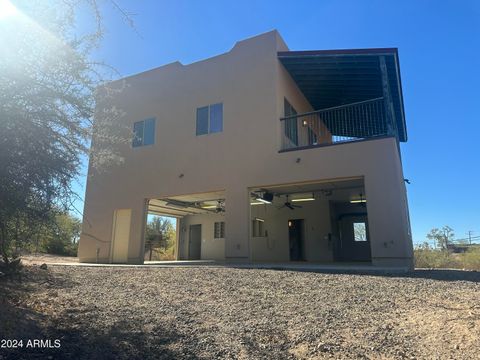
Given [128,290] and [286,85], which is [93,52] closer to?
[128,290]

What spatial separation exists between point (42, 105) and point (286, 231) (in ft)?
40.2

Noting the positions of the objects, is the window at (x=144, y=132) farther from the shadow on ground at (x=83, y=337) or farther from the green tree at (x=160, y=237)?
the shadow on ground at (x=83, y=337)

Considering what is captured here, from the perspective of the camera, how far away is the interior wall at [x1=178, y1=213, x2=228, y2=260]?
56.0 ft

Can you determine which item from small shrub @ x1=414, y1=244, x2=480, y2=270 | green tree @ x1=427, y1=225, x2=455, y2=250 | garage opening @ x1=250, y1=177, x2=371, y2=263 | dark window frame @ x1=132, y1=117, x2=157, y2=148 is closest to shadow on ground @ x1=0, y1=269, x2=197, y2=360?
dark window frame @ x1=132, y1=117, x2=157, y2=148

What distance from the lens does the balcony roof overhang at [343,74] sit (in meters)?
10.7

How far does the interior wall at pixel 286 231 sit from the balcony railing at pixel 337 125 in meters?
2.88

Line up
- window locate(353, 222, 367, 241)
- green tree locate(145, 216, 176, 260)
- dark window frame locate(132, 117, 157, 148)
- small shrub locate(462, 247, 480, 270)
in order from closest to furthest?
small shrub locate(462, 247, 480, 270) → dark window frame locate(132, 117, 157, 148) → window locate(353, 222, 367, 241) → green tree locate(145, 216, 176, 260)

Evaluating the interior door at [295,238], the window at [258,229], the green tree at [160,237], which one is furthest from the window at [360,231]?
the green tree at [160,237]

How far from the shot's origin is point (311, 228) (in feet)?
48.5

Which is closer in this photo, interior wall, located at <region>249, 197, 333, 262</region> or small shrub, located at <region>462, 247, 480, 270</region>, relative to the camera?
small shrub, located at <region>462, 247, 480, 270</region>

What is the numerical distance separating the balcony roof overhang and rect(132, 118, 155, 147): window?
17.7ft

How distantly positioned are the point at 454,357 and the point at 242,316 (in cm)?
214

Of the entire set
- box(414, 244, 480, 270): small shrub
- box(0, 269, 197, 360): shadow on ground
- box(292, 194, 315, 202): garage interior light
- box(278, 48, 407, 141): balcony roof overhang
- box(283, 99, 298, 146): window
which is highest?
box(278, 48, 407, 141): balcony roof overhang

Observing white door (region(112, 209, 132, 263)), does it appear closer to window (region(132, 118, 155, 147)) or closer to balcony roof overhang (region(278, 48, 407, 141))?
window (region(132, 118, 155, 147))
